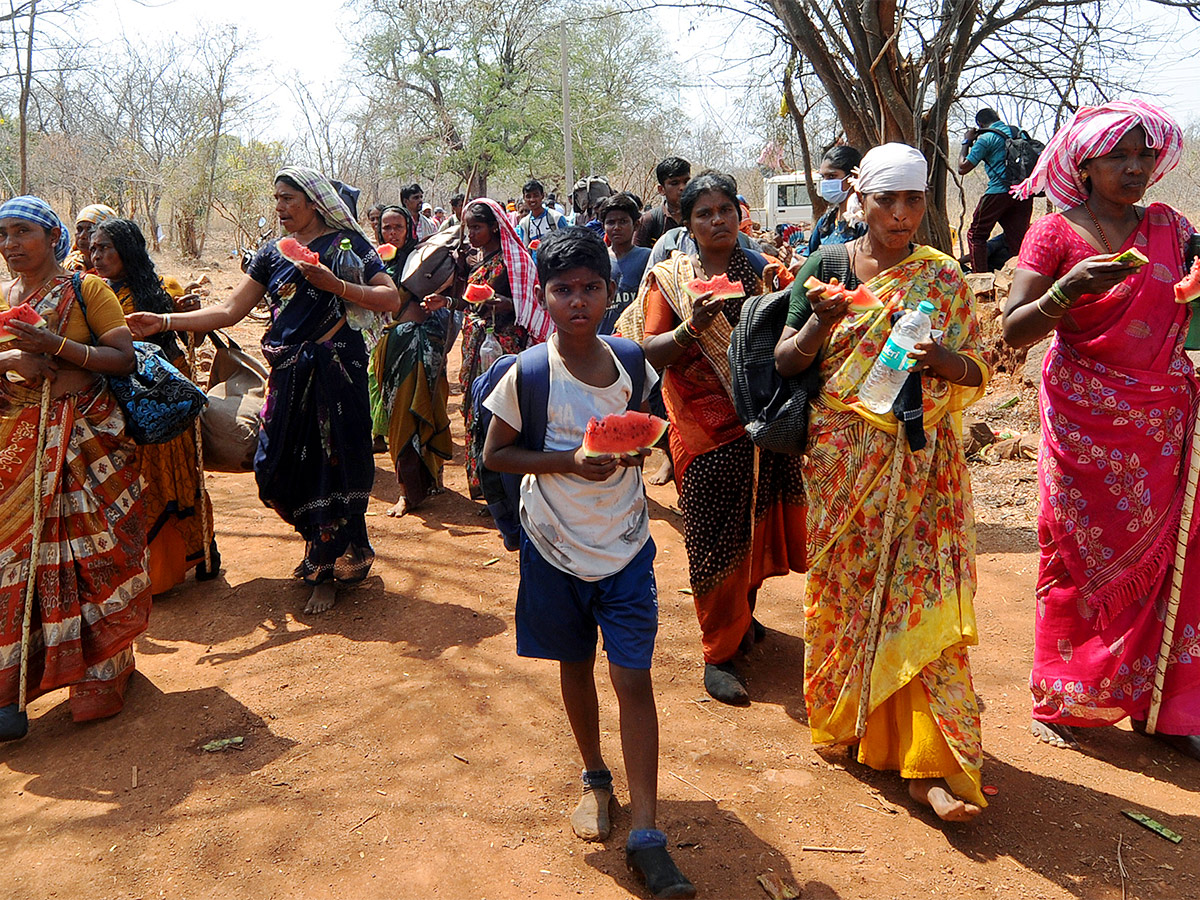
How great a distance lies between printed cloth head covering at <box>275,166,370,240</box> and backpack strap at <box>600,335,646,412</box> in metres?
2.43

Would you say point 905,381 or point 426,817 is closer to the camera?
point 905,381

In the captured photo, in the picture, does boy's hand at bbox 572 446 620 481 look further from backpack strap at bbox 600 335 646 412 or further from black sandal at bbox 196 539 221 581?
black sandal at bbox 196 539 221 581

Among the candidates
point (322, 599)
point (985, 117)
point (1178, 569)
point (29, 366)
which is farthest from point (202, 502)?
point (985, 117)

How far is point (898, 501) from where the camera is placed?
306 centimetres

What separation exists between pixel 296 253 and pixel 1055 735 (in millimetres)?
3882

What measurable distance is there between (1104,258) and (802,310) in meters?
0.97

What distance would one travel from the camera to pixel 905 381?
2926 millimetres

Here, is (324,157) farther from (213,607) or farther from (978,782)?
(978,782)

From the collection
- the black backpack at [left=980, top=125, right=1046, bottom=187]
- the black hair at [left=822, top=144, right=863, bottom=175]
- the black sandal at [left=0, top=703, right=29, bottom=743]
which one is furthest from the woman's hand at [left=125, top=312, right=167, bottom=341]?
the black backpack at [left=980, top=125, right=1046, bottom=187]

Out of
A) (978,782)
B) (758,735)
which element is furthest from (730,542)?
(978,782)

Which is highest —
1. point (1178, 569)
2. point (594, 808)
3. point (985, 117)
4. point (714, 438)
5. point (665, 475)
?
point (985, 117)

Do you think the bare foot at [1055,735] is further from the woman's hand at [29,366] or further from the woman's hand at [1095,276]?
the woman's hand at [29,366]

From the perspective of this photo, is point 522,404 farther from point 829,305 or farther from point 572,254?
point 829,305

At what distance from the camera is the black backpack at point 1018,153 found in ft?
26.2
